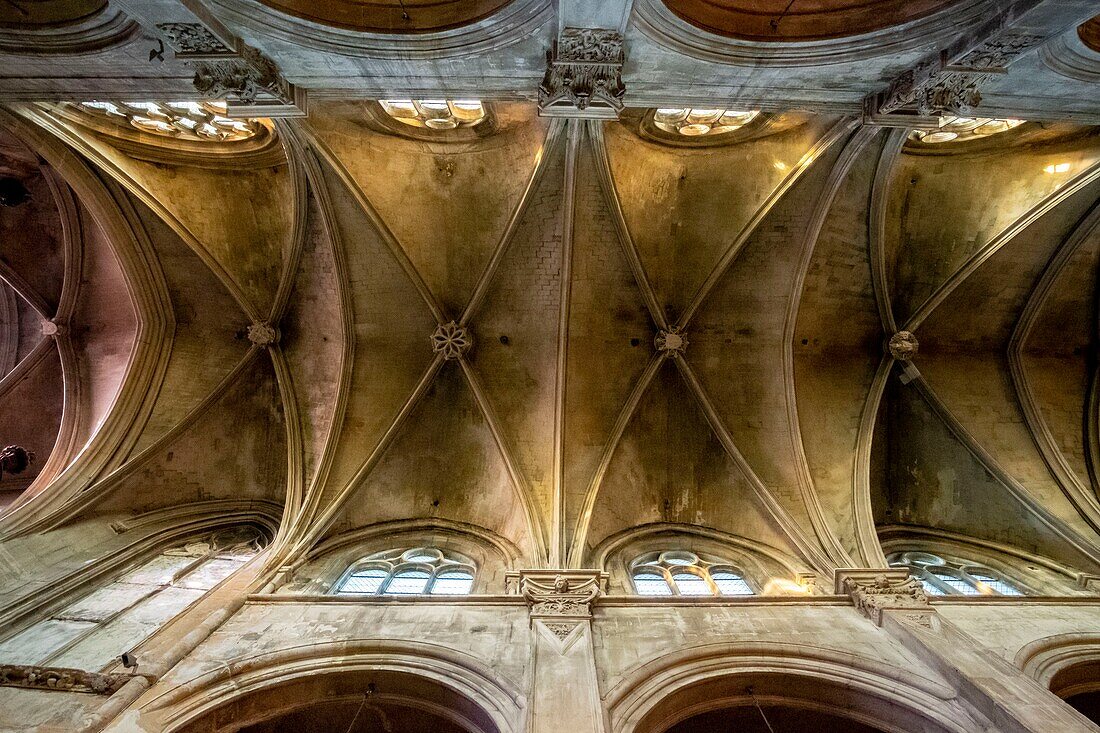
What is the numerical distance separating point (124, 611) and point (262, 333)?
6.00 meters

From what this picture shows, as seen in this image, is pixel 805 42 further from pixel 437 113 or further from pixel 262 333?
pixel 262 333

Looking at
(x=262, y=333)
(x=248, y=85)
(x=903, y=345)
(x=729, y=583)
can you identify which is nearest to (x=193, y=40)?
(x=248, y=85)

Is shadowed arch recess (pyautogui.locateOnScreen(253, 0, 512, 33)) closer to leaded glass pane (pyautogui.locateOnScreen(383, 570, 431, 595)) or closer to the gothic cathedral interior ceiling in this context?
the gothic cathedral interior ceiling

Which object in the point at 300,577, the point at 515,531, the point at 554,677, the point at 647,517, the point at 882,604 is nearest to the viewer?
the point at 554,677

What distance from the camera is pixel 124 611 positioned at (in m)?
7.58

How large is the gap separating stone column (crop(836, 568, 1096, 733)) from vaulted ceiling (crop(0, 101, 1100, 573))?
56.3 inches

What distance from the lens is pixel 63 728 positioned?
5152 mm

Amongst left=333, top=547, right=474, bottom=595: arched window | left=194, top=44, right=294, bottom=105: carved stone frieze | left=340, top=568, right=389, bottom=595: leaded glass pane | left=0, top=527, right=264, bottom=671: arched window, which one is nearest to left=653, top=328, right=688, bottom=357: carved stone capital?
left=333, top=547, right=474, bottom=595: arched window

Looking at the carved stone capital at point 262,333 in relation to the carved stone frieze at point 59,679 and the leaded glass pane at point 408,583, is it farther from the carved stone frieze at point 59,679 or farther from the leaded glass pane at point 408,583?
the carved stone frieze at point 59,679

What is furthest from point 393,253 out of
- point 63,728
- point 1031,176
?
point 1031,176

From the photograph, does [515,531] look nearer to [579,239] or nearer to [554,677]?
[554,677]

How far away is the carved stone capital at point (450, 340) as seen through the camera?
1166 centimetres

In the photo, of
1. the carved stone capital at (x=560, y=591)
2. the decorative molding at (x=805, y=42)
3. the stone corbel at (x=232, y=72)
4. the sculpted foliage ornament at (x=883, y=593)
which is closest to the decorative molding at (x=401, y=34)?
the stone corbel at (x=232, y=72)

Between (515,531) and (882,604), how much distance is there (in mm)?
6079
